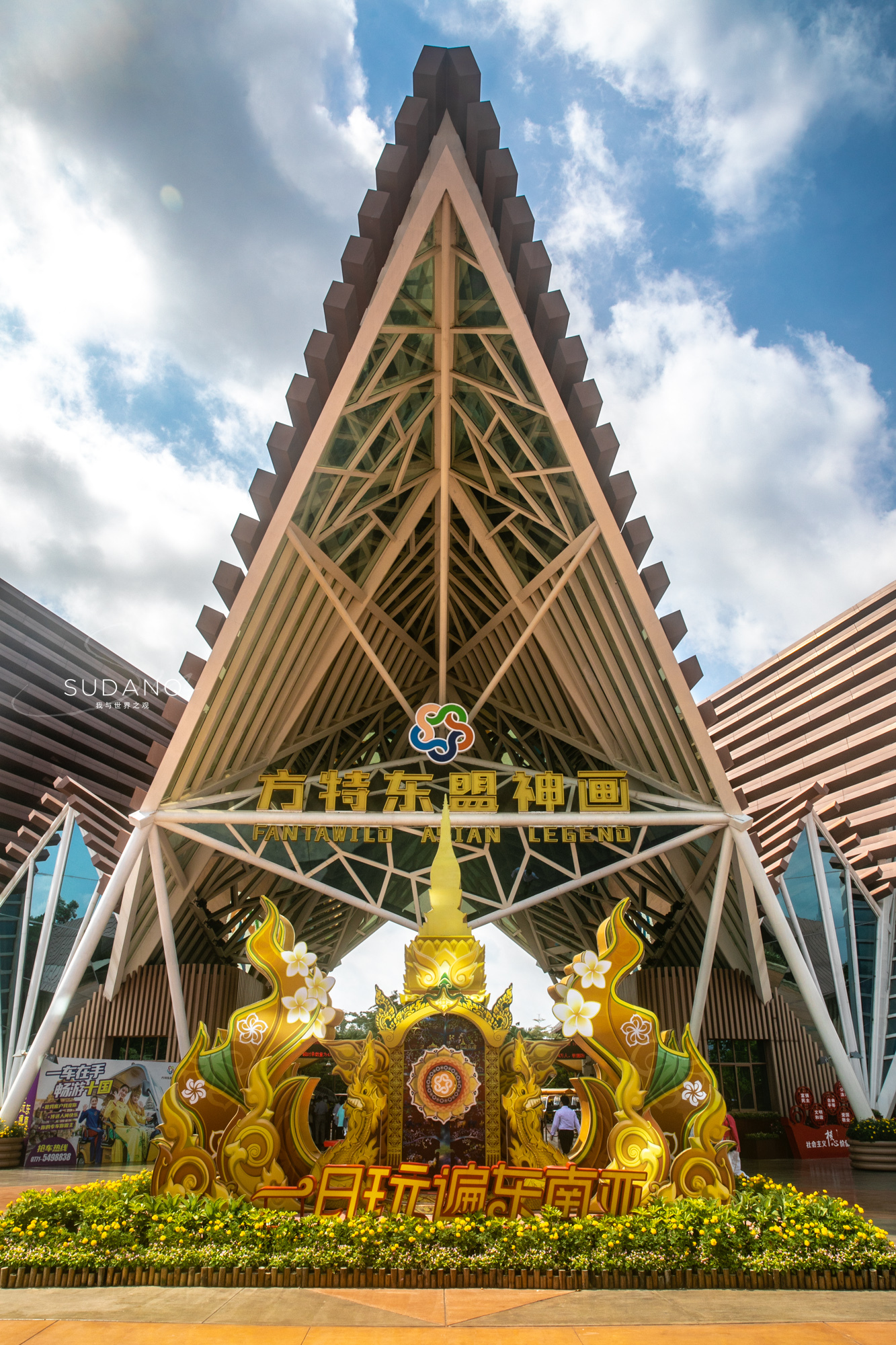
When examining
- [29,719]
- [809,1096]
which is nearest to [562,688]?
[809,1096]

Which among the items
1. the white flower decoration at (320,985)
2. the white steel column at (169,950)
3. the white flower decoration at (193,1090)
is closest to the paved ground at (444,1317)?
the white flower decoration at (193,1090)

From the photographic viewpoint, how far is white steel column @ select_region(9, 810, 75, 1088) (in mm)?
19031

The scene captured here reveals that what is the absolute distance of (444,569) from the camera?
2034 cm

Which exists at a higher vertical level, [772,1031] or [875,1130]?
[772,1031]

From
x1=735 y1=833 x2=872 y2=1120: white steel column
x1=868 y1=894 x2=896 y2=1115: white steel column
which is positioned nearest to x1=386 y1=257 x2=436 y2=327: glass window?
x1=735 y1=833 x2=872 y2=1120: white steel column

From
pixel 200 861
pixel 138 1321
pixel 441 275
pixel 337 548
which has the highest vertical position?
pixel 441 275

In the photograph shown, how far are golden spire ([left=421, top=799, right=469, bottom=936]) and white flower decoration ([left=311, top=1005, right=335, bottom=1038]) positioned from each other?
1592 mm

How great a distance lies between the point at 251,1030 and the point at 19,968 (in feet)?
43.7

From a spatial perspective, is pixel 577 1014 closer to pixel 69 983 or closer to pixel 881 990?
pixel 69 983

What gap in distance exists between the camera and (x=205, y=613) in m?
16.0

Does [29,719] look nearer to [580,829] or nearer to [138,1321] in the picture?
[580,829]

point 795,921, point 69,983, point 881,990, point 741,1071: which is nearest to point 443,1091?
point 69,983

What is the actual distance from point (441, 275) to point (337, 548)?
21.7 feet

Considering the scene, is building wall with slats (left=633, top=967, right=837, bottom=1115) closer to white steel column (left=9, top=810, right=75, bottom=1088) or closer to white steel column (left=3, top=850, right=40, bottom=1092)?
white steel column (left=9, top=810, right=75, bottom=1088)
